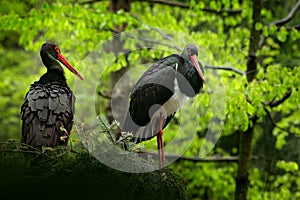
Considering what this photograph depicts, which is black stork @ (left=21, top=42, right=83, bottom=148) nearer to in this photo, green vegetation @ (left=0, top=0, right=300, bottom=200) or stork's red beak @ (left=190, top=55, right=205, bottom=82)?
green vegetation @ (left=0, top=0, right=300, bottom=200)

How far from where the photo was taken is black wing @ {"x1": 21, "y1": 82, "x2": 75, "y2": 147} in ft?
8.13

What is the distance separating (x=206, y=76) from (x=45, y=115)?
275 cm

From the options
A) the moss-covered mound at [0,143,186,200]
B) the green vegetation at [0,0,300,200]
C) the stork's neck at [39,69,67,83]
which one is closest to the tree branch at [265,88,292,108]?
the green vegetation at [0,0,300,200]

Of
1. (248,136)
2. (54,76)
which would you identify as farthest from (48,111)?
(248,136)

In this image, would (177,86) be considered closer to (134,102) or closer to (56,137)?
(134,102)

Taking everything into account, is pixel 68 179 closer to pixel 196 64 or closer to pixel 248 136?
pixel 196 64

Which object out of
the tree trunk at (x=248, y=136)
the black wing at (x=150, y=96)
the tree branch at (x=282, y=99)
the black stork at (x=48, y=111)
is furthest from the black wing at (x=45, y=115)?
the tree trunk at (x=248, y=136)

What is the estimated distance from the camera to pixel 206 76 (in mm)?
4988

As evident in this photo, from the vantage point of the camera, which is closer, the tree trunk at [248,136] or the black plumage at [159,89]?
the black plumage at [159,89]

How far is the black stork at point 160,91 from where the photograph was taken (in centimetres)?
257

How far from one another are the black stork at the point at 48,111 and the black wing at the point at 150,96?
0.34m

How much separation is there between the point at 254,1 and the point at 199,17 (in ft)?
3.65

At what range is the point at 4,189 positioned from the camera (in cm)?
216

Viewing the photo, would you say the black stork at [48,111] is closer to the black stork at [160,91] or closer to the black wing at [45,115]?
the black wing at [45,115]
